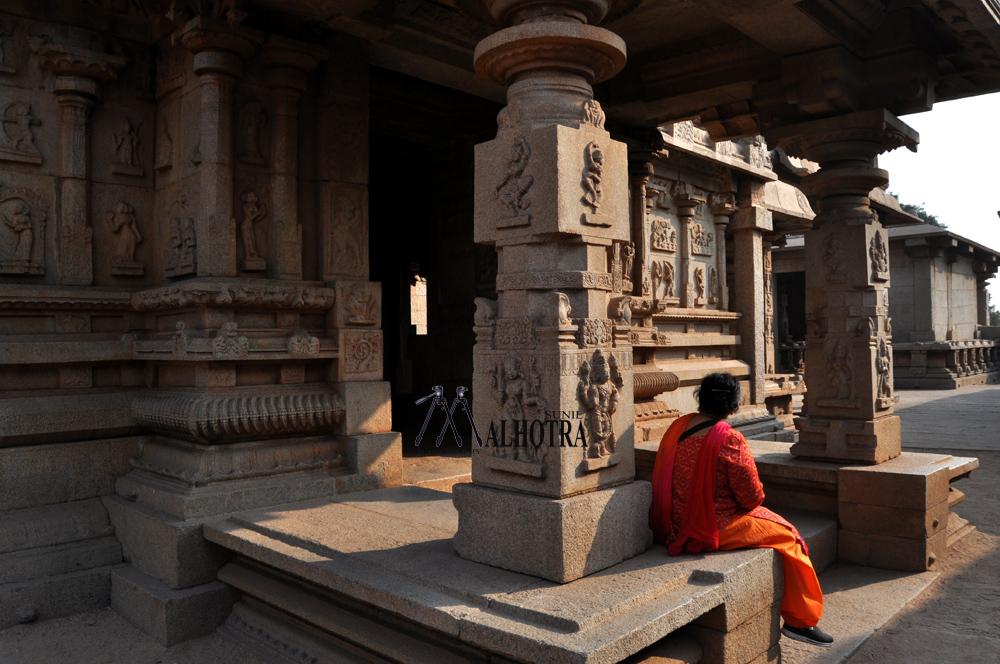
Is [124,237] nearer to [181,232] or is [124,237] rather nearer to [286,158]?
[181,232]

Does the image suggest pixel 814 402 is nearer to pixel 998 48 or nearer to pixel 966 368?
pixel 998 48

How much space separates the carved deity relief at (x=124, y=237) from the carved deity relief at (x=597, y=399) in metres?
3.79

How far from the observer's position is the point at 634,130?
26.9 feet

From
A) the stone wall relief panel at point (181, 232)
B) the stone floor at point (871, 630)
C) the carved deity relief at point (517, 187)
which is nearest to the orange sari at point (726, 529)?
the stone floor at point (871, 630)

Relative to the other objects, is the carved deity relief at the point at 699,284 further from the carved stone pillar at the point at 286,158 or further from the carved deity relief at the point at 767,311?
the carved stone pillar at the point at 286,158

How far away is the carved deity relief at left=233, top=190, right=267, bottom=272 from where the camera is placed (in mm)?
4801

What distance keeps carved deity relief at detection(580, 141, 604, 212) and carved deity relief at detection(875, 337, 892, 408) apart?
11.3ft

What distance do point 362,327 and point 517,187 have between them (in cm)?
248

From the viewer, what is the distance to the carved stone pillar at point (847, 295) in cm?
527

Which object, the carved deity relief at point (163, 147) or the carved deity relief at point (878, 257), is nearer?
the carved deity relief at point (163, 147)

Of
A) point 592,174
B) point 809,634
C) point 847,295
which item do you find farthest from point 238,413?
point 847,295

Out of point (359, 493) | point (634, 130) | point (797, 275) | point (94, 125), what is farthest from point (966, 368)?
point (94, 125)

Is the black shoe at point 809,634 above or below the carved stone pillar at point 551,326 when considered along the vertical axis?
below

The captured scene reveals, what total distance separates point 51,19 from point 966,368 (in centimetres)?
2303
